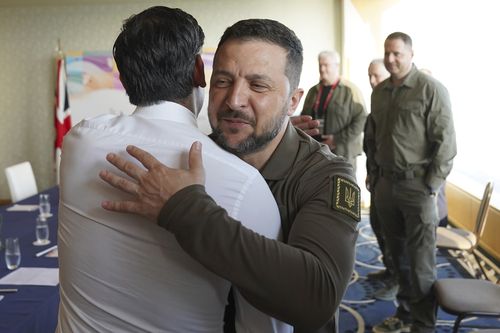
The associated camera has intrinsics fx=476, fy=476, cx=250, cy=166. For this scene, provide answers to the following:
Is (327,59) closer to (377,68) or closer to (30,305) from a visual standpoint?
(377,68)

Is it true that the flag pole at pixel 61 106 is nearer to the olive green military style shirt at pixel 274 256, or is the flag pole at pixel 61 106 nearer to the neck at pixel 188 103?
the neck at pixel 188 103

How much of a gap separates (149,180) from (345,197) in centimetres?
42

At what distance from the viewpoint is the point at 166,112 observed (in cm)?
99

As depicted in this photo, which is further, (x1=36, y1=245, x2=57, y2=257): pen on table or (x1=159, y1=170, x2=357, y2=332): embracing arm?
(x1=36, y1=245, x2=57, y2=257): pen on table

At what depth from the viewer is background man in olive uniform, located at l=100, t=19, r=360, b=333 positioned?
832 millimetres

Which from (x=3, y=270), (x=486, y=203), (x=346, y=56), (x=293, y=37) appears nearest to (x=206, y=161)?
(x=293, y=37)

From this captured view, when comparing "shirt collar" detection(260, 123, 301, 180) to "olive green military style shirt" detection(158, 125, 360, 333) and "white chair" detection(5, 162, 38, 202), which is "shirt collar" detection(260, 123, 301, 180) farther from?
"white chair" detection(5, 162, 38, 202)

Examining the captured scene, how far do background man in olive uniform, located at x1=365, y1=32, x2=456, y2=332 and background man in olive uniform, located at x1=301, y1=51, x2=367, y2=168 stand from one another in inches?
58.9

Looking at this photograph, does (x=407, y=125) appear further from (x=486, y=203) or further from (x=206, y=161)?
(x=206, y=161)

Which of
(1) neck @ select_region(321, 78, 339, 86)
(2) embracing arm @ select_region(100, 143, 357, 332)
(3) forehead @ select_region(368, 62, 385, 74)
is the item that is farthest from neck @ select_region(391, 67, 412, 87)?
(2) embracing arm @ select_region(100, 143, 357, 332)

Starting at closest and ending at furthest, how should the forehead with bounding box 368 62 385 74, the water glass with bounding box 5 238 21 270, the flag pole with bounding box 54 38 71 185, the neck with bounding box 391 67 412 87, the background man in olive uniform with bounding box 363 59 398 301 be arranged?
the water glass with bounding box 5 238 21 270 → the neck with bounding box 391 67 412 87 → the background man in olive uniform with bounding box 363 59 398 301 → the forehead with bounding box 368 62 385 74 → the flag pole with bounding box 54 38 71 185

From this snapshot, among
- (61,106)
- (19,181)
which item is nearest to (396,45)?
(19,181)

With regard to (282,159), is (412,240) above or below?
below

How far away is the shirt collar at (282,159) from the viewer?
1156mm
